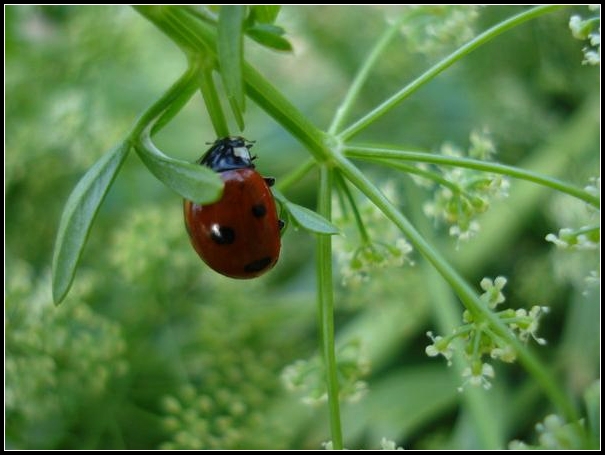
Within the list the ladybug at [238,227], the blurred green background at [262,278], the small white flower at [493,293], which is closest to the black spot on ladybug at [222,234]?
the ladybug at [238,227]

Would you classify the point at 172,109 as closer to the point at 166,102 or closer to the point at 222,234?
the point at 166,102

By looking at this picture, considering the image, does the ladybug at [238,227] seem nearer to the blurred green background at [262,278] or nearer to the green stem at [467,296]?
the green stem at [467,296]

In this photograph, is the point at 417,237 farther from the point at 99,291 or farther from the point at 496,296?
the point at 99,291

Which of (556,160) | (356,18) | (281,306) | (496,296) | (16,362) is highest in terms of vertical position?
(356,18)

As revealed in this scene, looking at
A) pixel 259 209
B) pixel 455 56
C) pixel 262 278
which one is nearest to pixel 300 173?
pixel 259 209

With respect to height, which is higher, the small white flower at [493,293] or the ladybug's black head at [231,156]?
the ladybug's black head at [231,156]

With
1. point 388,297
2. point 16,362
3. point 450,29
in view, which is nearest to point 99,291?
point 16,362
